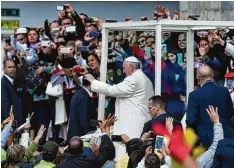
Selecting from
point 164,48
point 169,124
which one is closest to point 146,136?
point 169,124

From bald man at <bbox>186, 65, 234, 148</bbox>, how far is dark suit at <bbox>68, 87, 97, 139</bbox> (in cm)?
304

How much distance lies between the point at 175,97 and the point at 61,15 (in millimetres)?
3892

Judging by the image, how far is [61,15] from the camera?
633 inches

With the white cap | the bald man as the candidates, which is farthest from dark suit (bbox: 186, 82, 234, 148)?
the white cap

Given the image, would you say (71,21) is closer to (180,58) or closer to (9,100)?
(9,100)

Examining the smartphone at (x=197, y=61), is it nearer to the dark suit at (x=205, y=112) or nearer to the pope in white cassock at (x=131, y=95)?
the pope in white cassock at (x=131, y=95)

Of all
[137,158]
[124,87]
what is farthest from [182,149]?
[124,87]

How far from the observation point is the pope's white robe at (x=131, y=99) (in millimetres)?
12438

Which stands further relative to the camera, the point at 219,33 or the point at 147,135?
the point at 219,33

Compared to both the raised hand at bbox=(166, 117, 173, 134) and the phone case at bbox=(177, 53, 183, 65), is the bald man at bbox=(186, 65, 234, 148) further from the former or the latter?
the phone case at bbox=(177, 53, 183, 65)

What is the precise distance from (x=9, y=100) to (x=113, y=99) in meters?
2.22

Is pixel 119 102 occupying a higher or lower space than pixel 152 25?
lower

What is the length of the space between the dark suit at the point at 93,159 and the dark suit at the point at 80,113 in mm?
3182

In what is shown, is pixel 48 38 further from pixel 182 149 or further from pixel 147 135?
pixel 182 149
